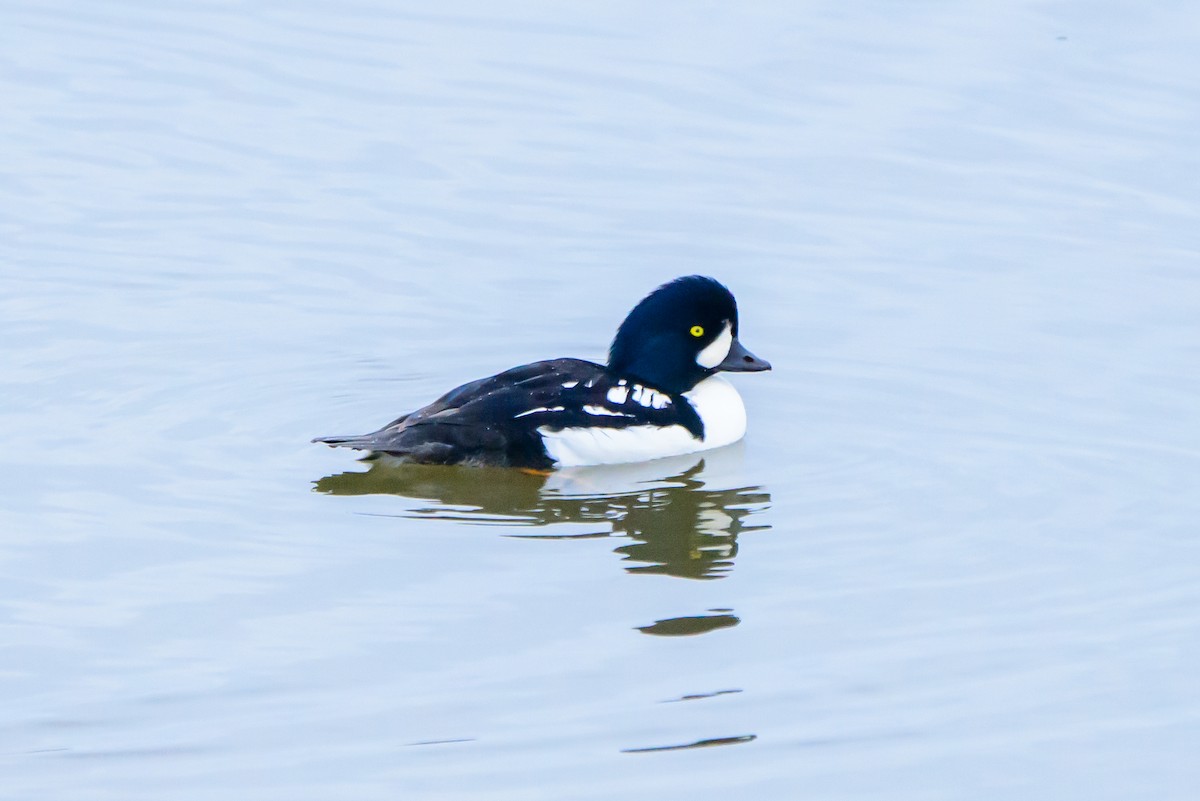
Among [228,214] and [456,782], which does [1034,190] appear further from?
[456,782]

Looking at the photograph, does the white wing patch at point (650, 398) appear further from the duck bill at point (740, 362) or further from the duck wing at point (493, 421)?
the duck bill at point (740, 362)

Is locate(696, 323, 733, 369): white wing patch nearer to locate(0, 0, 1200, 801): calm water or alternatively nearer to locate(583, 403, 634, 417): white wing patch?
locate(0, 0, 1200, 801): calm water

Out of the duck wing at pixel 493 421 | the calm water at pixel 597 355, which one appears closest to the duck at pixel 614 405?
the duck wing at pixel 493 421

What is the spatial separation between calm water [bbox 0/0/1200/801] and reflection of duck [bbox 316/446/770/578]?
33 millimetres

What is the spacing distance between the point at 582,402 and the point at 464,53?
6.45 meters

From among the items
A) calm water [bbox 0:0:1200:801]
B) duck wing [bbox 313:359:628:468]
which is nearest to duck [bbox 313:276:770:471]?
duck wing [bbox 313:359:628:468]

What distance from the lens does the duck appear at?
33.5 feet

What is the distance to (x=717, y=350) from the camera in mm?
11234

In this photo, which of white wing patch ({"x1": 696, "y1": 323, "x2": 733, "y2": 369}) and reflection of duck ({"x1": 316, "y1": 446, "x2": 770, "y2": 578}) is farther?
white wing patch ({"x1": 696, "y1": 323, "x2": 733, "y2": 369})

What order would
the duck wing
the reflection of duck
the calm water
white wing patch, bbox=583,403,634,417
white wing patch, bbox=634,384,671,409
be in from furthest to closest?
white wing patch, bbox=634,384,671,409
white wing patch, bbox=583,403,634,417
the duck wing
the reflection of duck
the calm water

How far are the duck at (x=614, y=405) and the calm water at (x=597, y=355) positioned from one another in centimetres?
17

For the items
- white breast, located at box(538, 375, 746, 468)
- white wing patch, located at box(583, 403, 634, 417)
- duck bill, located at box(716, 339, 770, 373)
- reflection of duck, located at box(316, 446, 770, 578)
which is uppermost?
duck bill, located at box(716, 339, 770, 373)

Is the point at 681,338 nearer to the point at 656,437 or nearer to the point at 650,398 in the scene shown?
the point at 650,398

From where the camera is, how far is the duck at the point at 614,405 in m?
10.2
